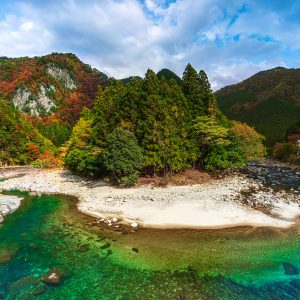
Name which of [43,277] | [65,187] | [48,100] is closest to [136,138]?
[65,187]

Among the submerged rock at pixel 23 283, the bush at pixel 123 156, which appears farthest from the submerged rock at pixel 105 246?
the bush at pixel 123 156

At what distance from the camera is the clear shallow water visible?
13844 mm

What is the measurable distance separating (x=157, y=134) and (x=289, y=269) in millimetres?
24743

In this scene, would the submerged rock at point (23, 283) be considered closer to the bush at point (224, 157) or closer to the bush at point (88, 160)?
the bush at point (88, 160)

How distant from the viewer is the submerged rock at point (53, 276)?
1476 cm

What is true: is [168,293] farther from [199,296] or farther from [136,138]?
[136,138]

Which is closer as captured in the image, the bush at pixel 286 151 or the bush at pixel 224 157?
the bush at pixel 224 157

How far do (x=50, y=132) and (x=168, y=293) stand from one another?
100525mm

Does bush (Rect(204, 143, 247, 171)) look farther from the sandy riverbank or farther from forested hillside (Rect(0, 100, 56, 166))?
forested hillside (Rect(0, 100, 56, 166))

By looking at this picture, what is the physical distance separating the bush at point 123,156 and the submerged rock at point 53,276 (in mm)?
19377

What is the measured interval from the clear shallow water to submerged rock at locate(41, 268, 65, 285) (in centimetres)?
30

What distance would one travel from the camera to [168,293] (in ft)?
44.4

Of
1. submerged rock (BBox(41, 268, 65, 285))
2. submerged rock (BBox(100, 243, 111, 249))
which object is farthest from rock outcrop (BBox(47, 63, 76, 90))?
submerged rock (BBox(41, 268, 65, 285))

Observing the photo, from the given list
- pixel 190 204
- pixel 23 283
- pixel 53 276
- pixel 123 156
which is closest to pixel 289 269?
pixel 190 204
